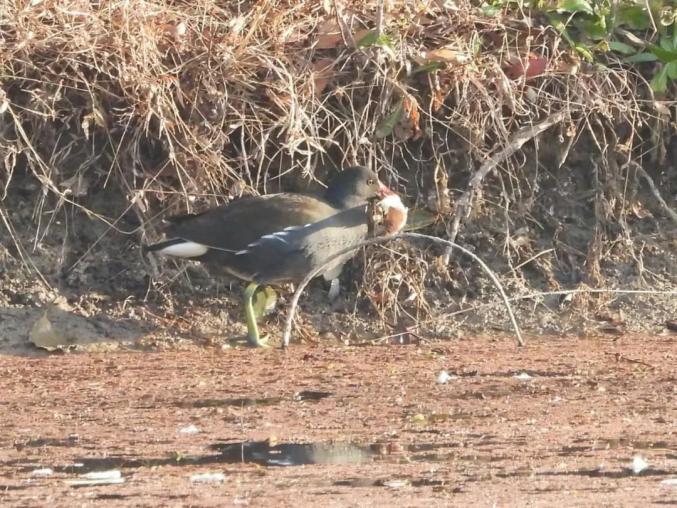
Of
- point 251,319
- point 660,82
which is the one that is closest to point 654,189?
point 660,82

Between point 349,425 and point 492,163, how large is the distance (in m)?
2.72

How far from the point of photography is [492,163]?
7.79m

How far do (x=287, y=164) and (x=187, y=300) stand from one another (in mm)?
927

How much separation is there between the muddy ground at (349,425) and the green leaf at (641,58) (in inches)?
64.0

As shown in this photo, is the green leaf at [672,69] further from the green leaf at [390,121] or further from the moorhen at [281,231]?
the moorhen at [281,231]

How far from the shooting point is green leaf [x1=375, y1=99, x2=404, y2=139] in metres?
7.73

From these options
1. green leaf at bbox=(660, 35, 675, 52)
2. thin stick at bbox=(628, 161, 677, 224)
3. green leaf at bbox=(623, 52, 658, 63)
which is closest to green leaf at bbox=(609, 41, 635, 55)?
green leaf at bbox=(623, 52, 658, 63)

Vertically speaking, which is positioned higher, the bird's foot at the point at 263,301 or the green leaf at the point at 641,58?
the green leaf at the point at 641,58

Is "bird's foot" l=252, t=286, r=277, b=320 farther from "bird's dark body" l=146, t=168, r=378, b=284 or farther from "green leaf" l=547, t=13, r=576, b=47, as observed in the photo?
"green leaf" l=547, t=13, r=576, b=47

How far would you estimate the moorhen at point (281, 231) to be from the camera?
7.26 m

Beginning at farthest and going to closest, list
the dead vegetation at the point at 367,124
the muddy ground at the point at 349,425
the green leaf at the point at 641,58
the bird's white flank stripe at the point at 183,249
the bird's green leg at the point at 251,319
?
the green leaf at the point at 641,58
the dead vegetation at the point at 367,124
the bird's green leg at the point at 251,319
the bird's white flank stripe at the point at 183,249
the muddy ground at the point at 349,425

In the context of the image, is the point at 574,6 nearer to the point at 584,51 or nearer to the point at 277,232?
the point at 584,51

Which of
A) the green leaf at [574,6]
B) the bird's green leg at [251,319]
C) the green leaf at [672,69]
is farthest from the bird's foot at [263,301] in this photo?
the green leaf at [672,69]

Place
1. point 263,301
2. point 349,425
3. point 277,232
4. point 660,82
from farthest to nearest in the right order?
1. point 660,82
2. point 263,301
3. point 277,232
4. point 349,425
